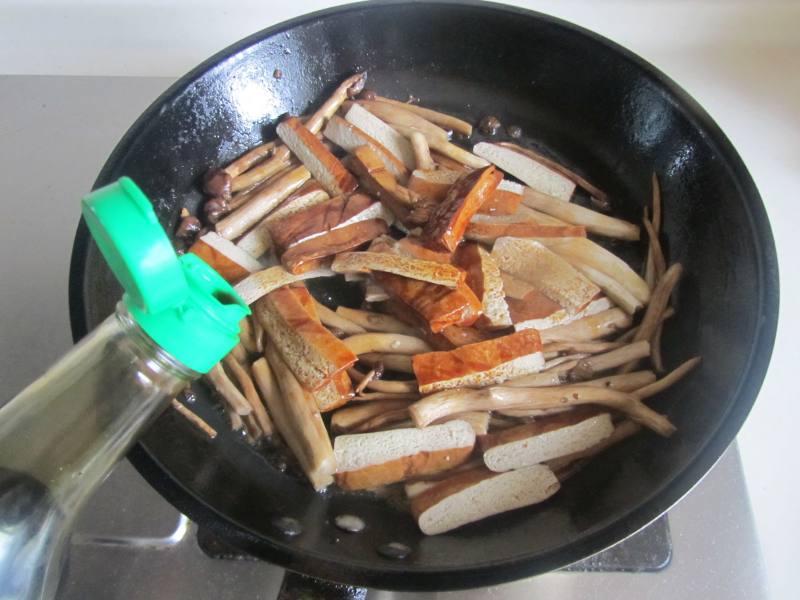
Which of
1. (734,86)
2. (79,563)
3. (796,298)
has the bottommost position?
(79,563)

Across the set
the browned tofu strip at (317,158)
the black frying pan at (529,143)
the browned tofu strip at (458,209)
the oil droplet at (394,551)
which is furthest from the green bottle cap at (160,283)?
the browned tofu strip at (317,158)

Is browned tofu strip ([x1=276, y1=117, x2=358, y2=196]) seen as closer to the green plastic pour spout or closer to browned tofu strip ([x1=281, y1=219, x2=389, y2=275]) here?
browned tofu strip ([x1=281, y1=219, x2=389, y2=275])

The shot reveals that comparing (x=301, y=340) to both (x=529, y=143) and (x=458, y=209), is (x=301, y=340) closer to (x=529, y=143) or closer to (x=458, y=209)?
(x=458, y=209)

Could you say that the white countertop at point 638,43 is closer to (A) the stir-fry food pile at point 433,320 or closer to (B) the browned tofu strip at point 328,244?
(A) the stir-fry food pile at point 433,320

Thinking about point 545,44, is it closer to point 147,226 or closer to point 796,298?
point 796,298

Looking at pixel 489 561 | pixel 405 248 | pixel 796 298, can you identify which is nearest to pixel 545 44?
pixel 405 248

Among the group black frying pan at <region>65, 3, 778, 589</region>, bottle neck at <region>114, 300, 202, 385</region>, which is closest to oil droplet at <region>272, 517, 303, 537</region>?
black frying pan at <region>65, 3, 778, 589</region>
